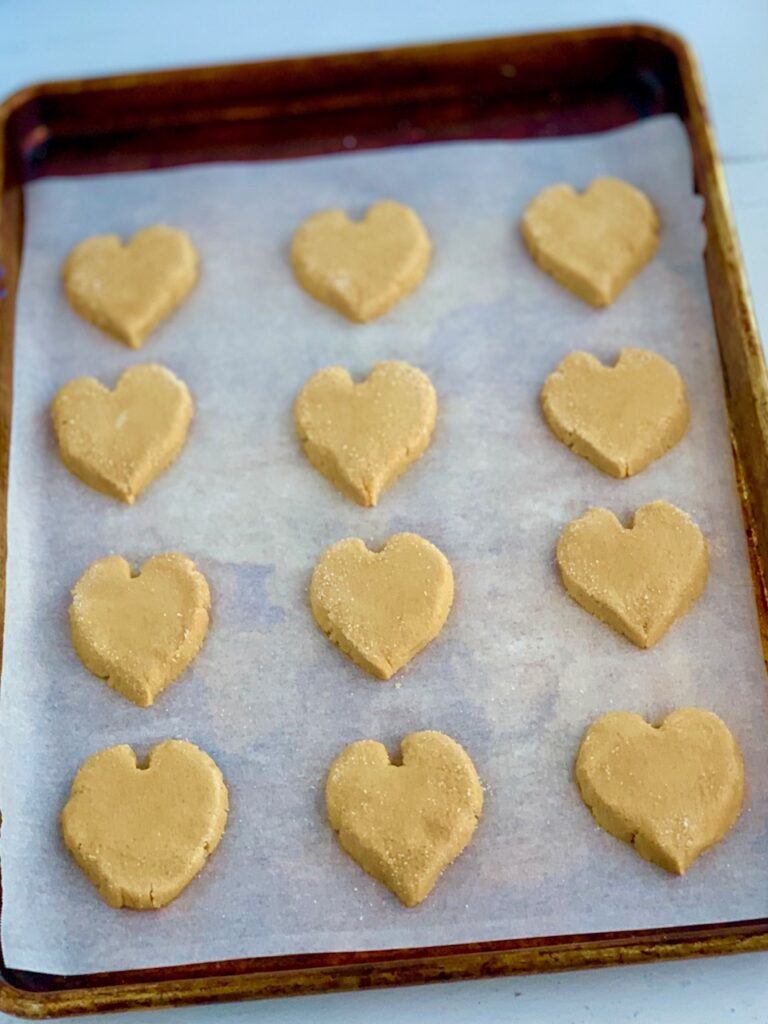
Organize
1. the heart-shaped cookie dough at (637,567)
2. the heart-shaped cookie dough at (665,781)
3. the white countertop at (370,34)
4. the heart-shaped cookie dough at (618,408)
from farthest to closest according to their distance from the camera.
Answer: the white countertop at (370,34) → the heart-shaped cookie dough at (618,408) → the heart-shaped cookie dough at (637,567) → the heart-shaped cookie dough at (665,781)

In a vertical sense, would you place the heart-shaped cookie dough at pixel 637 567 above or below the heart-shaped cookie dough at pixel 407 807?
above

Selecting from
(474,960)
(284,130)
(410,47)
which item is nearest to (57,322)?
(284,130)

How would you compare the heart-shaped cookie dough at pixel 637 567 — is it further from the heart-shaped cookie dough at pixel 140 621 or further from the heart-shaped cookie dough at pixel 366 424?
the heart-shaped cookie dough at pixel 140 621

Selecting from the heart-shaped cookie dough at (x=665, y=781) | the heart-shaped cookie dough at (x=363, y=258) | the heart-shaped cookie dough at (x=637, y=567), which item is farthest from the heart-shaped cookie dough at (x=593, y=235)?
the heart-shaped cookie dough at (x=665, y=781)

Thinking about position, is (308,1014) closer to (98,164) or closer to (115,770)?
(115,770)

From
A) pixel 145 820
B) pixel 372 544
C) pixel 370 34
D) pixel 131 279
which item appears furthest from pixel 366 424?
pixel 370 34

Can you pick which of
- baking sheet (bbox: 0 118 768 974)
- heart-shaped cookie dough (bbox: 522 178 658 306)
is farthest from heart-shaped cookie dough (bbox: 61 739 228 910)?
heart-shaped cookie dough (bbox: 522 178 658 306)

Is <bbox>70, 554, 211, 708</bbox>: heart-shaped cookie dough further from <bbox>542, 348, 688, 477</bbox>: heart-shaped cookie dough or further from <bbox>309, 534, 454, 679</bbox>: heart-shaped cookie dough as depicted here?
<bbox>542, 348, 688, 477</bbox>: heart-shaped cookie dough
